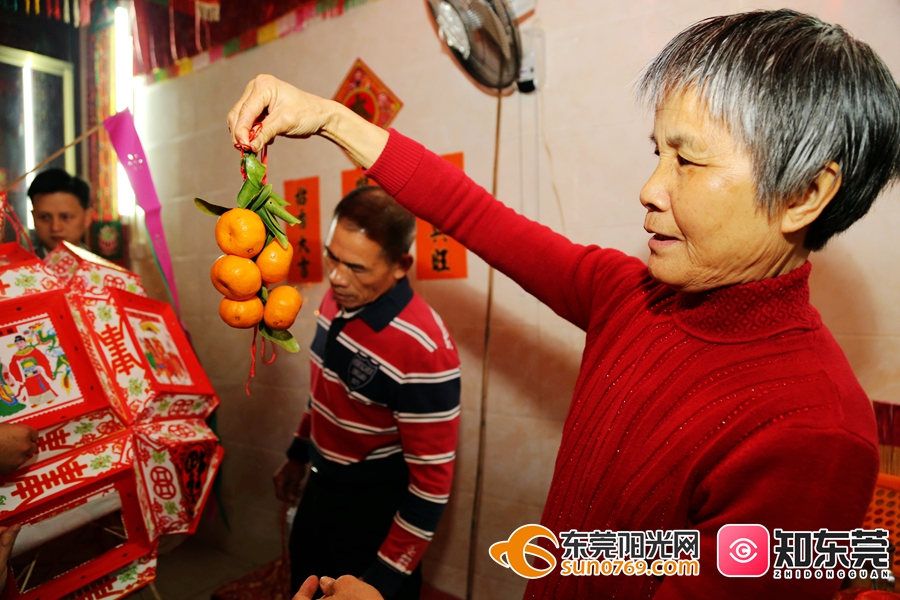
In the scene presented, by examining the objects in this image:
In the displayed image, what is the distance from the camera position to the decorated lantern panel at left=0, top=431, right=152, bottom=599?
0.69 m

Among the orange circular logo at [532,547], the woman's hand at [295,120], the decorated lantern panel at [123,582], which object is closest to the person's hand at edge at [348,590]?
the orange circular logo at [532,547]

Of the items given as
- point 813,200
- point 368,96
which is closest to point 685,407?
point 813,200

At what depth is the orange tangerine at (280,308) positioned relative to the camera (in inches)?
24.5

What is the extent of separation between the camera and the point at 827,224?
572 mm

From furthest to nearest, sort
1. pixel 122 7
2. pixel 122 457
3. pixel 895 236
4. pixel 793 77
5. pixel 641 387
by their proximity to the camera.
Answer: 1. pixel 895 236
2. pixel 122 7
3. pixel 122 457
4. pixel 641 387
5. pixel 793 77

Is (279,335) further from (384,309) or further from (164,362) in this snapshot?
(384,309)

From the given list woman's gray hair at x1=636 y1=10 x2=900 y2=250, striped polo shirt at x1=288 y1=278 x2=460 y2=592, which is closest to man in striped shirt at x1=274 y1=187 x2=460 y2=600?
striped polo shirt at x1=288 y1=278 x2=460 y2=592

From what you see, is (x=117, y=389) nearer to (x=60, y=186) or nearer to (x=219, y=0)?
(x=60, y=186)

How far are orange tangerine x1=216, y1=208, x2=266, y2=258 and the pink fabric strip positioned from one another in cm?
47

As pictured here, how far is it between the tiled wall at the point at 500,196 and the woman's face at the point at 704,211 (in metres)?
0.79

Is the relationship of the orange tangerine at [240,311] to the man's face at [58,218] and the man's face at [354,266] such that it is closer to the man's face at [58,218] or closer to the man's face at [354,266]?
the man's face at [58,218]

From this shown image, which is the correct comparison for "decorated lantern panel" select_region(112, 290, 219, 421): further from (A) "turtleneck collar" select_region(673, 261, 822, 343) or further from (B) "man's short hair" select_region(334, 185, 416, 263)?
(A) "turtleneck collar" select_region(673, 261, 822, 343)

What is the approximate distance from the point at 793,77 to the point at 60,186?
99 centimetres

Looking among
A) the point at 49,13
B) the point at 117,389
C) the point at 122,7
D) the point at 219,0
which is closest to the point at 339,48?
the point at 219,0
